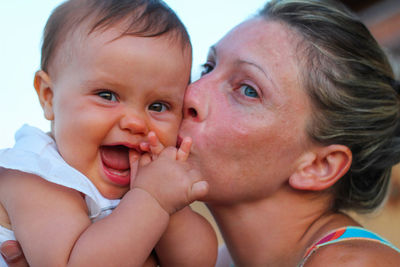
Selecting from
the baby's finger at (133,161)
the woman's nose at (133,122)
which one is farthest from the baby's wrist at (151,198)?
the woman's nose at (133,122)

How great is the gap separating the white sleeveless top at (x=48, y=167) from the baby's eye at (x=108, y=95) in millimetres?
280

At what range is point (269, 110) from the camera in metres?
1.99

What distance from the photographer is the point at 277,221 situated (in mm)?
2143

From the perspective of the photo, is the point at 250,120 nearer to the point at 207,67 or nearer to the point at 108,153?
the point at 207,67

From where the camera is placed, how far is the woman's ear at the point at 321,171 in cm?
207

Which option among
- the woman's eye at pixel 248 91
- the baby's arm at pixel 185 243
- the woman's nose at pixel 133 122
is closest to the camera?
the woman's nose at pixel 133 122

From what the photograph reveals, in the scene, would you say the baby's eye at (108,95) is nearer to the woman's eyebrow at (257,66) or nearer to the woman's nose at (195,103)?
the woman's nose at (195,103)

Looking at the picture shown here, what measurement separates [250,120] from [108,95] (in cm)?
69

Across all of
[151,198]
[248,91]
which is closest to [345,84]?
[248,91]

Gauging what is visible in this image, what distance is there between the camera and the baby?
140cm

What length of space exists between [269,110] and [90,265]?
3.57 feet

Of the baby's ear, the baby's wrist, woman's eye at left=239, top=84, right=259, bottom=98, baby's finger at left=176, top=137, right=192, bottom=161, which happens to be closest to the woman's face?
woman's eye at left=239, top=84, right=259, bottom=98

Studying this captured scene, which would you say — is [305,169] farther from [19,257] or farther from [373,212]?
[19,257]

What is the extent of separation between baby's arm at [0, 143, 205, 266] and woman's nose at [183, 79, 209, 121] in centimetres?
44
